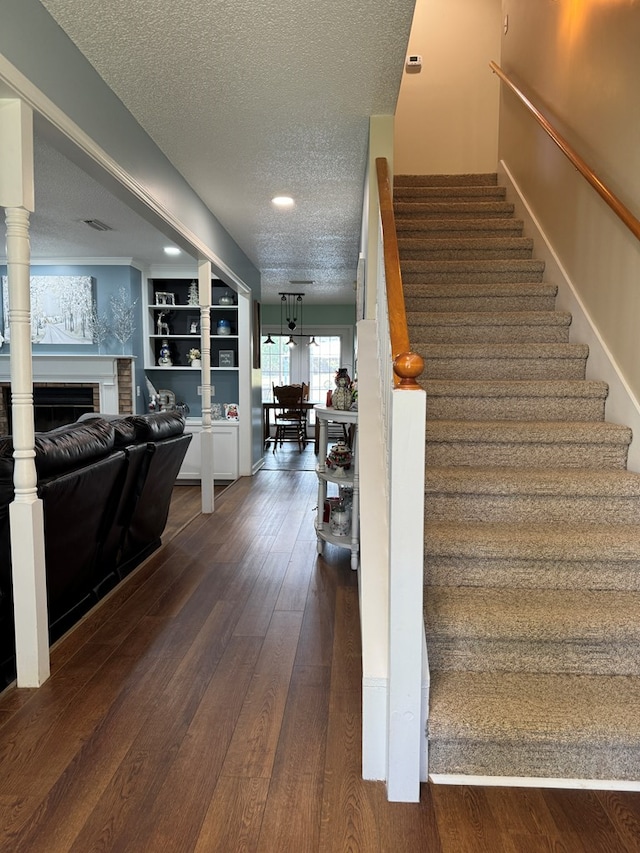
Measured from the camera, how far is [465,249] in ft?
12.8

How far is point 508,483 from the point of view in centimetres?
236

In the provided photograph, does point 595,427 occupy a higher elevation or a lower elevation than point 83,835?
higher

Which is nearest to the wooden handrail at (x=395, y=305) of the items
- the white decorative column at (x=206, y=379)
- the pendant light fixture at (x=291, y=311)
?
the white decorative column at (x=206, y=379)

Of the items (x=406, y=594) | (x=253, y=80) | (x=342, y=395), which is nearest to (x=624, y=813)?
(x=406, y=594)

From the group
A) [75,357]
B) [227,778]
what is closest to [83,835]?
[227,778]

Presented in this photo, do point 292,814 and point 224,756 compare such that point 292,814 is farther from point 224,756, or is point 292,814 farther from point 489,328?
point 489,328

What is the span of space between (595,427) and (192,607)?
84.8 inches

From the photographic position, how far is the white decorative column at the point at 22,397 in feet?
6.67

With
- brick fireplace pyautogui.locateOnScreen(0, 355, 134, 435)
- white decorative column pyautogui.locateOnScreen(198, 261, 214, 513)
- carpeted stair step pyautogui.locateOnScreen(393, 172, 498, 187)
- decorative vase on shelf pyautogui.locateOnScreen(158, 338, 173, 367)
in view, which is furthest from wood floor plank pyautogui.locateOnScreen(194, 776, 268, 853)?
decorative vase on shelf pyautogui.locateOnScreen(158, 338, 173, 367)

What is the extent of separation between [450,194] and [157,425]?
3.10m

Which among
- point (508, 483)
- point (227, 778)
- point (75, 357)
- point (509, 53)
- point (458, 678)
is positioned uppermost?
point (509, 53)

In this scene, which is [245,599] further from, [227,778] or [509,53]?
[509,53]

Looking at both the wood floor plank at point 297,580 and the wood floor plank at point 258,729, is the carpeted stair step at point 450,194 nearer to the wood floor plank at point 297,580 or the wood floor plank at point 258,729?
the wood floor plank at point 297,580

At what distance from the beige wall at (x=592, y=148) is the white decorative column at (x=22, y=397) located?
253 cm
